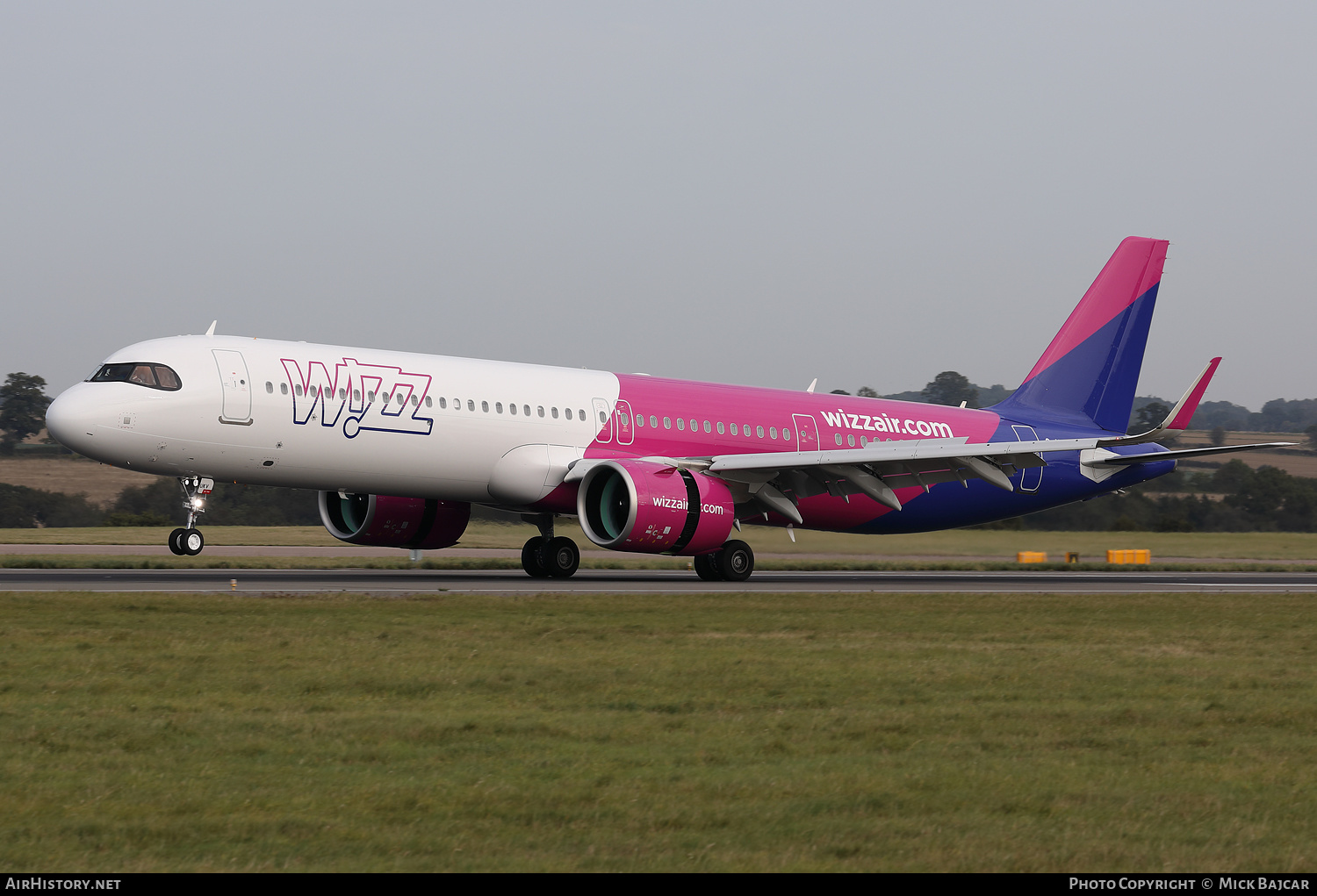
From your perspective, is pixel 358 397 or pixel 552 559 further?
pixel 552 559


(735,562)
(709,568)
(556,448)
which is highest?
(556,448)

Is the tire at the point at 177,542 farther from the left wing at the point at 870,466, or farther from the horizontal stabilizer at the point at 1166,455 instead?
the horizontal stabilizer at the point at 1166,455

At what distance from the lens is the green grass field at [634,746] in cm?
696

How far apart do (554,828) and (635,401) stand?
21.0 metres

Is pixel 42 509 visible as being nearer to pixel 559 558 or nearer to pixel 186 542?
pixel 559 558

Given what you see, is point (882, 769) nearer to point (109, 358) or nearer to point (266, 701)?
point (266, 701)

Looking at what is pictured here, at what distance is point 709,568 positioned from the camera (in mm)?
27781

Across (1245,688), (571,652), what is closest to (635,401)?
(571,652)

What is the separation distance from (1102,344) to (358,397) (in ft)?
64.7

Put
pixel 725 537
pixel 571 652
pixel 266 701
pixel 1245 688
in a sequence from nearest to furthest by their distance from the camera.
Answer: pixel 266 701 < pixel 1245 688 < pixel 571 652 < pixel 725 537

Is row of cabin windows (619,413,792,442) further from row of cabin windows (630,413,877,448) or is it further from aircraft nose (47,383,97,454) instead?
aircraft nose (47,383,97,454)

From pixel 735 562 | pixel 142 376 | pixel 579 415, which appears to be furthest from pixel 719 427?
pixel 142 376
